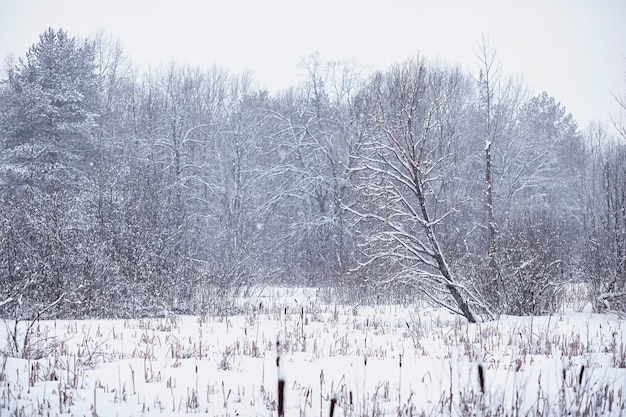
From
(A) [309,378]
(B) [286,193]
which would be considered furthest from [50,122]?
(A) [309,378]

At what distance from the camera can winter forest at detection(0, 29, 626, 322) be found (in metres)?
12.3

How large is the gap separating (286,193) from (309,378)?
25744mm

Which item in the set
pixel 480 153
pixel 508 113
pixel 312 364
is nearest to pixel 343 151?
pixel 480 153

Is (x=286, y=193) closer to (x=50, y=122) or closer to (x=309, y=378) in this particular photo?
(x=50, y=122)

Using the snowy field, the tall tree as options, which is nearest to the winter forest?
the tall tree

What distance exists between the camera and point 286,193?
3091 centimetres

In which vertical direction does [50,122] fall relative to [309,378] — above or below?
above

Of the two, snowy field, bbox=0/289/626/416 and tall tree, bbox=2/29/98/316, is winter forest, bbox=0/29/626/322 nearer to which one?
tall tree, bbox=2/29/98/316

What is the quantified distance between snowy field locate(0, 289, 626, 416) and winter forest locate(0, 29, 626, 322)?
1.50 metres

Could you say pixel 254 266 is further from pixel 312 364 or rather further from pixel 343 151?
pixel 312 364

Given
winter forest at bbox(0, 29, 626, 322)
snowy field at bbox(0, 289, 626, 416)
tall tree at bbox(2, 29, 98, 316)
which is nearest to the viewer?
snowy field at bbox(0, 289, 626, 416)

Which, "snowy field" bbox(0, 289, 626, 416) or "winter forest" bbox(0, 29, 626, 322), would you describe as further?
"winter forest" bbox(0, 29, 626, 322)

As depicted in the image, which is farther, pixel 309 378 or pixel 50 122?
pixel 50 122

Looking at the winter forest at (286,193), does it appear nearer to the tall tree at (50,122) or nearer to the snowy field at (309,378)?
the tall tree at (50,122)
